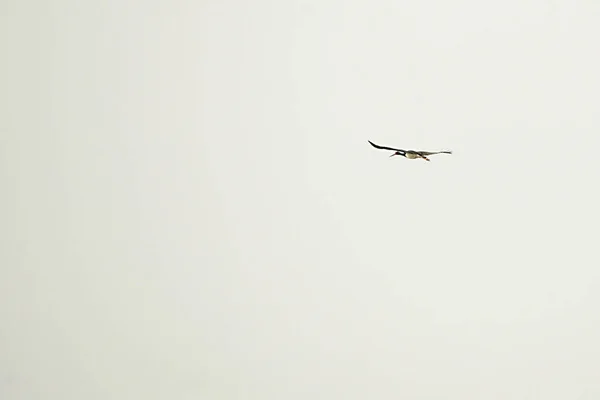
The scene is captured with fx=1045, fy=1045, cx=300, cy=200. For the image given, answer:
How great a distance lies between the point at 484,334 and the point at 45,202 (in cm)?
2363

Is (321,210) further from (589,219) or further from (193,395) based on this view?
(193,395)

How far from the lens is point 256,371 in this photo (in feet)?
135

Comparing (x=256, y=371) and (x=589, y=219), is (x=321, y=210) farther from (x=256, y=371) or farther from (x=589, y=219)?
(x=256, y=371)

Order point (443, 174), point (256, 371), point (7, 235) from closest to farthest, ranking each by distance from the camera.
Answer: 1. point (256, 371)
2. point (7, 235)
3. point (443, 174)

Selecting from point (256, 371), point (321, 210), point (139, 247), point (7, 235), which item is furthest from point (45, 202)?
point (321, 210)

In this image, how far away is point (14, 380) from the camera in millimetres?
30453

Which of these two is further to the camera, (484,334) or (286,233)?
(286,233)

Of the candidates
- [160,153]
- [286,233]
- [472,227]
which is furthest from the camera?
[160,153]

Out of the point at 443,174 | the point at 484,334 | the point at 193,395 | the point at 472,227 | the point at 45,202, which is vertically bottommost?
the point at 193,395

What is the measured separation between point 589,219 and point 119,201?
5208 cm

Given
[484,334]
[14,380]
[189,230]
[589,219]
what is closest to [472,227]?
[589,219]

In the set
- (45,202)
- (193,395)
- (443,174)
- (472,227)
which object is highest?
(443,174)

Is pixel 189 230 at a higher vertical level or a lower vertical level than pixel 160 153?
lower

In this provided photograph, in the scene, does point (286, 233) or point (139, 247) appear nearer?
point (139, 247)
